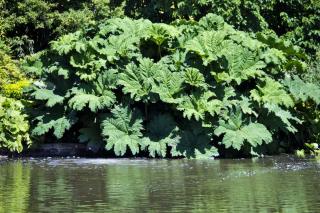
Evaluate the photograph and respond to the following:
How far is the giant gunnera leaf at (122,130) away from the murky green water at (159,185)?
42 cm

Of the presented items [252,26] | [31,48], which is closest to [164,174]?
[252,26]

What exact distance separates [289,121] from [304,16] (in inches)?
240

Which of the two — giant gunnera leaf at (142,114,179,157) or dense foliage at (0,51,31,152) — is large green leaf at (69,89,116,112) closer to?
giant gunnera leaf at (142,114,179,157)

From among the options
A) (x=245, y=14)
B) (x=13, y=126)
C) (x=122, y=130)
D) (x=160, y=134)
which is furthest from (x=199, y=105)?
(x=245, y=14)

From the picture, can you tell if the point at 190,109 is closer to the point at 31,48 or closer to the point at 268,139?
the point at 268,139

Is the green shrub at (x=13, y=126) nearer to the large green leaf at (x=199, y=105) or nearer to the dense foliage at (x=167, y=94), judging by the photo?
the dense foliage at (x=167, y=94)

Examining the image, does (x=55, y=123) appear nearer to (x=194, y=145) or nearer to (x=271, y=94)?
(x=194, y=145)

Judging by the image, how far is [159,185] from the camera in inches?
405

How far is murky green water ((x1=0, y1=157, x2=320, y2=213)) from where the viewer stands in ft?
27.6

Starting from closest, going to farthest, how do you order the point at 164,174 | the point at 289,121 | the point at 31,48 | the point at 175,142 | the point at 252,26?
the point at 164,174, the point at 175,142, the point at 289,121, the point at 252,26, the point at 31,48

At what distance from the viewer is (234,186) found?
1009 cm

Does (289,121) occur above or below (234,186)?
above

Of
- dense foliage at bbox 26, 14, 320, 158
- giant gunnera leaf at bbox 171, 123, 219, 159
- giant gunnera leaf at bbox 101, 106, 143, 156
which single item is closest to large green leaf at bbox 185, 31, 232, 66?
dense foliage at bbox 26, 14, 320, 158

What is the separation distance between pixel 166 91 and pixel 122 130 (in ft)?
3.81
